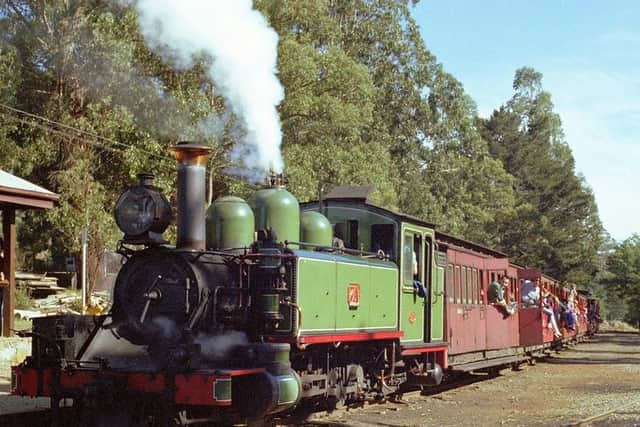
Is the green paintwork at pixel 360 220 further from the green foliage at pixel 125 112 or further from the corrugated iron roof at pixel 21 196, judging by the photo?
the corrugated iron roof at pixel 21 196

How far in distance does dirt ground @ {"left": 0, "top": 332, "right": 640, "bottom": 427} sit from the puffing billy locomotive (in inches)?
42.0

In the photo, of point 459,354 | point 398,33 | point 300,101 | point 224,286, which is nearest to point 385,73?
point 398,33

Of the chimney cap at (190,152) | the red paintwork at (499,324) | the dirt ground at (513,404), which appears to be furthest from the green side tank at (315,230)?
the red paintwork at (499,324)

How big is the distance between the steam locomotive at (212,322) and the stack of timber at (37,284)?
16.6 m

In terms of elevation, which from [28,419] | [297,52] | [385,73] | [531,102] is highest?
[531,102]

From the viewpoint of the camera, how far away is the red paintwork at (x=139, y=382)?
8.06m

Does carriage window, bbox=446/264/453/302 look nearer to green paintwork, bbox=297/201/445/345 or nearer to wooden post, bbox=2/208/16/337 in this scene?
green paintwork, bbox=297/201/445/345

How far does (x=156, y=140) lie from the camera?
22375 mm

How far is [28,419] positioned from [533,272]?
52.4ft

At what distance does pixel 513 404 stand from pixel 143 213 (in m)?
7.05

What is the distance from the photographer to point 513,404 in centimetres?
1320

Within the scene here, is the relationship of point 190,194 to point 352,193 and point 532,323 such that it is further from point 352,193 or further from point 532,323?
point 532,323

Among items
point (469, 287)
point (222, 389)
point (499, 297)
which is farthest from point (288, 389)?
point (499, 297)

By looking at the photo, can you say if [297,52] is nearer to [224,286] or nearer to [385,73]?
[224,286]
